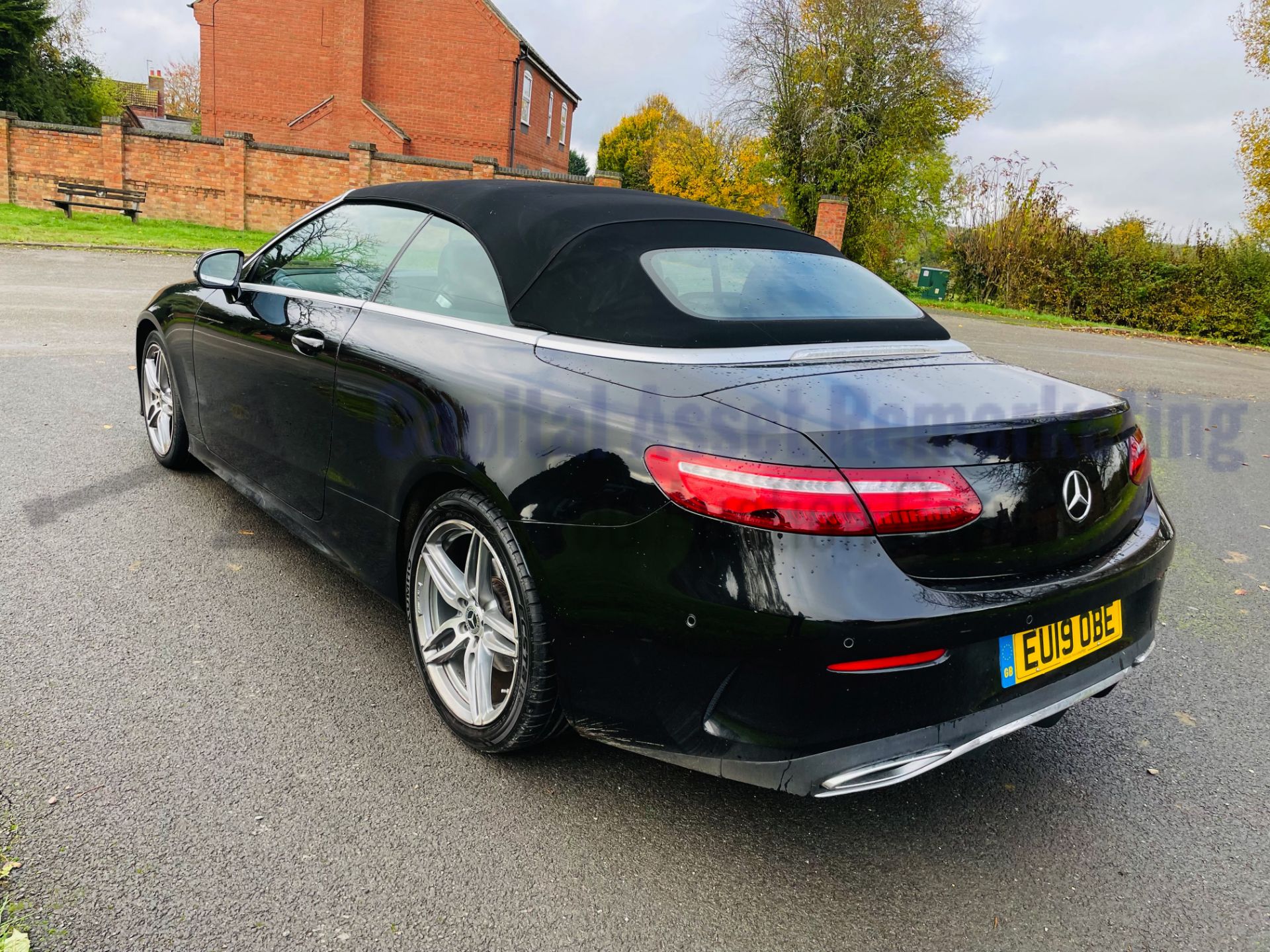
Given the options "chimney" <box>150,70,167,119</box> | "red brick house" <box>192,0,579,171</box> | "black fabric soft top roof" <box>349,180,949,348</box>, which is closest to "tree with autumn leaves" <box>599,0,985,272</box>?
"red brick house" <box>192,0,579,171</box>

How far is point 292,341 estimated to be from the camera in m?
3.36

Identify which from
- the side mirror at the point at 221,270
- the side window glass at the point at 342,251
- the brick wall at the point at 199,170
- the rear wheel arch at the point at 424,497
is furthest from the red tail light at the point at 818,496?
the brick wall at the point at 199,170

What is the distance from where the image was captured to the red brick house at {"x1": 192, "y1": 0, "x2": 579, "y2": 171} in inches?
1242

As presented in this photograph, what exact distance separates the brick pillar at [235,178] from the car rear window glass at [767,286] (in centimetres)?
2469

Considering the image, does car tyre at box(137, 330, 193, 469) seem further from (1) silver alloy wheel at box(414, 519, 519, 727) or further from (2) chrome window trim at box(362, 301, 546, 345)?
(1) silver alloy wheel at box(414, 519, 519, 727)

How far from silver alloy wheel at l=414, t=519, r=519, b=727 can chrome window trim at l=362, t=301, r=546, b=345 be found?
54 cm

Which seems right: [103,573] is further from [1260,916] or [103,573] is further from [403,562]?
[1260,916]

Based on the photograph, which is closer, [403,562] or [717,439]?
[717,439]

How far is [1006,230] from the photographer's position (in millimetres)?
25641

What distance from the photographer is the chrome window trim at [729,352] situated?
2.33 m

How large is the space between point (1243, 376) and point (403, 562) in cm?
1604

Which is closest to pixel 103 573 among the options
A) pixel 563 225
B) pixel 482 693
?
pixel 482 693

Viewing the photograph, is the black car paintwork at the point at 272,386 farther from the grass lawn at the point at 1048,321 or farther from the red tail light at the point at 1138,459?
the grass lawn at the point at 1048,321

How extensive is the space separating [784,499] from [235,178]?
2607 cm
